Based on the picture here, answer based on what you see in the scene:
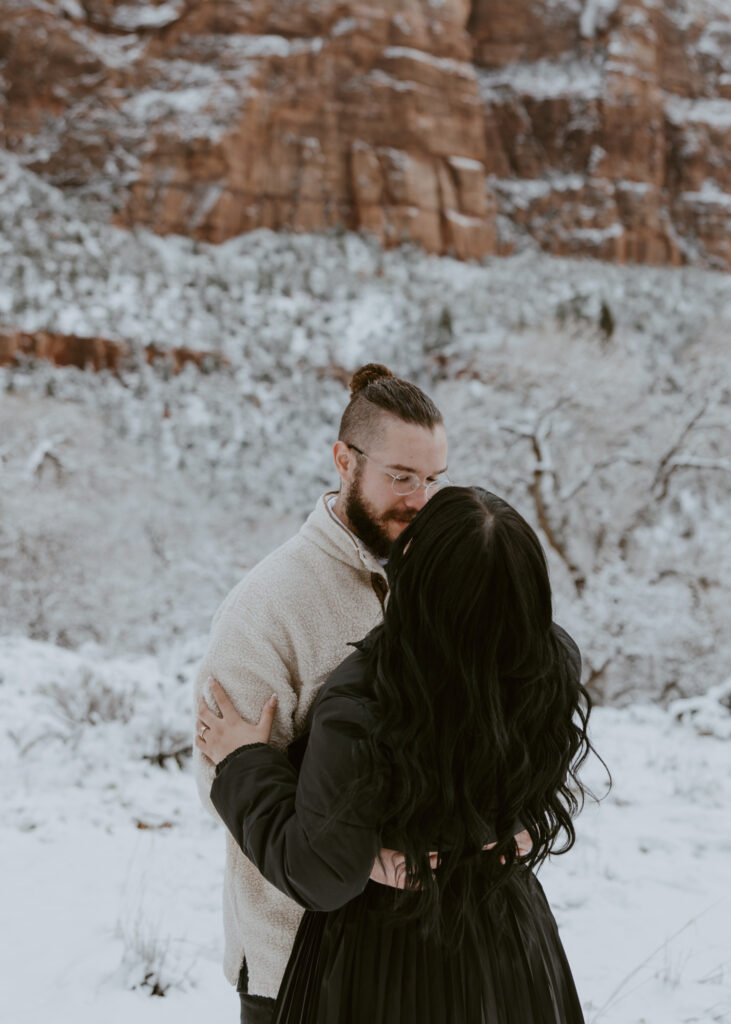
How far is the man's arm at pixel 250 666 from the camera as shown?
1.50 meters

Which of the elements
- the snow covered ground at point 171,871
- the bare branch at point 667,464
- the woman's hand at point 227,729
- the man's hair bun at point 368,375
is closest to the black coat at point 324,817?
the woman's hand at point 227,729

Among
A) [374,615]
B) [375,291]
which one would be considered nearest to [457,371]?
[375,291]

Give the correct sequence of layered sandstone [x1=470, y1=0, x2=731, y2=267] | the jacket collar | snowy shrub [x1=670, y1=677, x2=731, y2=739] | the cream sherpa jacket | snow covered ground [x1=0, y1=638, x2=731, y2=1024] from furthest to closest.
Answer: layered sandstone [x1=470, y1=0, x2=731, y2=267]
snowy shrub [x1=670, y1=677, x2=731, y2=739]
snow covered ground [x1=0, y1=638, x2=731, y2=1024]
the jacket collar
the cream sherpa jacket

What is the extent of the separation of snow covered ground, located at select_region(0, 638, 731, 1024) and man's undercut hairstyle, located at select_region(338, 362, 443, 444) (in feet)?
6.49

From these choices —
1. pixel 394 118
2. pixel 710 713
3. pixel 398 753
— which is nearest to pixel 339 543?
pixel 398 753

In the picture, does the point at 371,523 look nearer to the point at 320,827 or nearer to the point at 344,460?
the point at 344,460

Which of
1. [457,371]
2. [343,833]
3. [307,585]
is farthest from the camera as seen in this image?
[457,371]

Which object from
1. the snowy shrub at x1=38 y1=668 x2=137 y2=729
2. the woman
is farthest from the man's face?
the snowy shrub at x1=38 y1=668 x2=137 y2=729

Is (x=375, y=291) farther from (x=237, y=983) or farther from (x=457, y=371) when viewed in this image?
(x=237, y=983)

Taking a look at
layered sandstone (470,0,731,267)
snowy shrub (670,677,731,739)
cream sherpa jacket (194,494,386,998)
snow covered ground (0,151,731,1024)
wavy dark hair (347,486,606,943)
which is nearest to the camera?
wavy dark hair (347,486,606,943)

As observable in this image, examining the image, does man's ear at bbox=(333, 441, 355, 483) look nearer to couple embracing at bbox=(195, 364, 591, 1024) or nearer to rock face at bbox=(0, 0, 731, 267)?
couple embracing at bbox=(195, 364, 591, 1024)

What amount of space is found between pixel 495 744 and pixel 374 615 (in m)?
0.48

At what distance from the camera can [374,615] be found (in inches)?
65.2

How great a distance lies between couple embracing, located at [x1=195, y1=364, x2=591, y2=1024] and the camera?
3.91 feet
